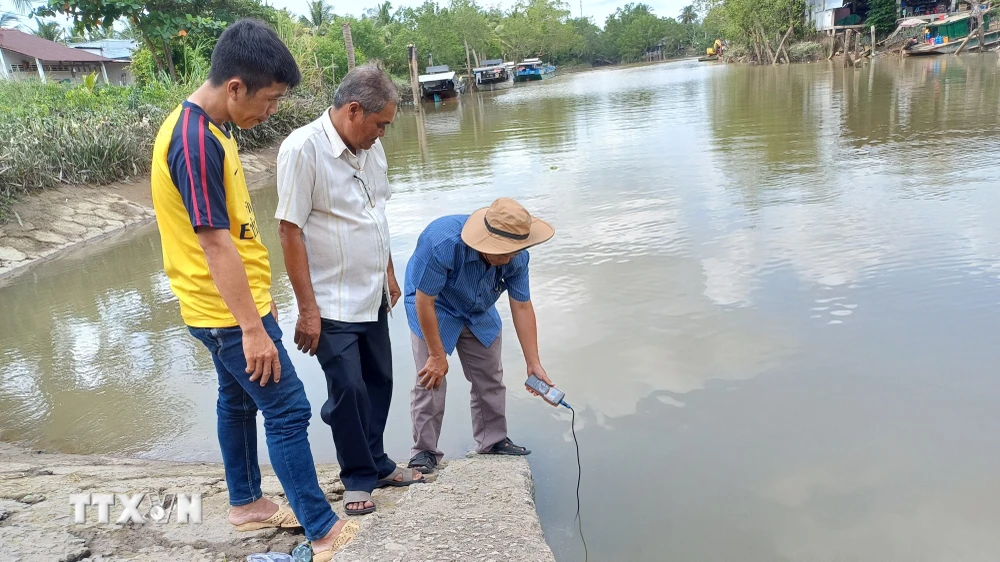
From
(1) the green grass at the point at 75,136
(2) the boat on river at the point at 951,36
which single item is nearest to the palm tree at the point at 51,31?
(1) the green grass at the point at 75,136

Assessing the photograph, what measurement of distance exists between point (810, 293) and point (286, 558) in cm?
395

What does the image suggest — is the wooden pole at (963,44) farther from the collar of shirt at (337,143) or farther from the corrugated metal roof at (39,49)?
the corrugated metal roof at (39,49)

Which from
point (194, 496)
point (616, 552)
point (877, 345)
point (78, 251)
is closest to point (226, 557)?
point (194, 496)

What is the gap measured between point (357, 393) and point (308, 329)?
0.31 metres

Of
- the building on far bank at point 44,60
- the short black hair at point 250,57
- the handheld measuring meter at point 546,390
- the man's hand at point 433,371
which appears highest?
the building on far bank at point 44,60

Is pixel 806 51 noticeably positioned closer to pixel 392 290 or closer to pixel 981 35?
pixel 981 35

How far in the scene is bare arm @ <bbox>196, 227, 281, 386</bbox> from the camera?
199cm

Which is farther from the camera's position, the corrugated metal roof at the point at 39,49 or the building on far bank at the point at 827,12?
the building on far bank at the point at 827,12

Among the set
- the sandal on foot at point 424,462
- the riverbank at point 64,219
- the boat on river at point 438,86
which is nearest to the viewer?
the sandal on foot at point 424,462

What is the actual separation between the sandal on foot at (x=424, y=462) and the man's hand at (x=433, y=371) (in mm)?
389

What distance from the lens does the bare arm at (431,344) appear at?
2775mm

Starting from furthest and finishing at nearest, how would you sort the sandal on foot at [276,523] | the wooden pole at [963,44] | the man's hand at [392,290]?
1. the wooden pole at [963,44]
2. the man's hand at [392,290]
3. the sandal on foot at [276,523]

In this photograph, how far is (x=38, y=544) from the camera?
2432mm

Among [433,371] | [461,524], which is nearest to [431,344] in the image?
[433,371]
